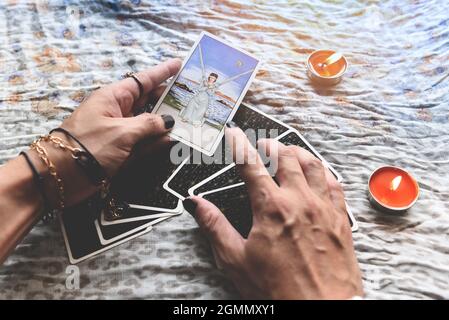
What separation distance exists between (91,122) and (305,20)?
760 mm

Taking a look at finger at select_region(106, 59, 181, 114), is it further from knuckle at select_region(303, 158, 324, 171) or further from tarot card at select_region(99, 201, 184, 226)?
knuckle at select_region(303, 158, 324, 171)

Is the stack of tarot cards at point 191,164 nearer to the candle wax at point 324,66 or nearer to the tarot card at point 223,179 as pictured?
the tarot card at point 223,179

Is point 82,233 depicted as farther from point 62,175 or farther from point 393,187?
point 393,187

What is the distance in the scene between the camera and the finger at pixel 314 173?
37.3 inches

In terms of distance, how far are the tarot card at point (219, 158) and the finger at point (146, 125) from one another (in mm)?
99

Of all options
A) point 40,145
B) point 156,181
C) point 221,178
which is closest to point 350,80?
point 221,178

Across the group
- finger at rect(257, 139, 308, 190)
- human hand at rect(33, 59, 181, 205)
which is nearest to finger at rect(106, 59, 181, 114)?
human hand at rect(33, 59, 181, 205)

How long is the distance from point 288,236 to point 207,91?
48cm

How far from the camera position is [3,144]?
1131 mm

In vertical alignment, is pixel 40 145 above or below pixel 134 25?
below

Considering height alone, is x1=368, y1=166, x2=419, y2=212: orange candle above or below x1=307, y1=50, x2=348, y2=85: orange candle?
below

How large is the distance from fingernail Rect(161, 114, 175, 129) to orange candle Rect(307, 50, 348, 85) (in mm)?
421

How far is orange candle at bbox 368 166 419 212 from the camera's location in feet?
3.45

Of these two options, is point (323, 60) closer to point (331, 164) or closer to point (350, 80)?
point (350, 80)
